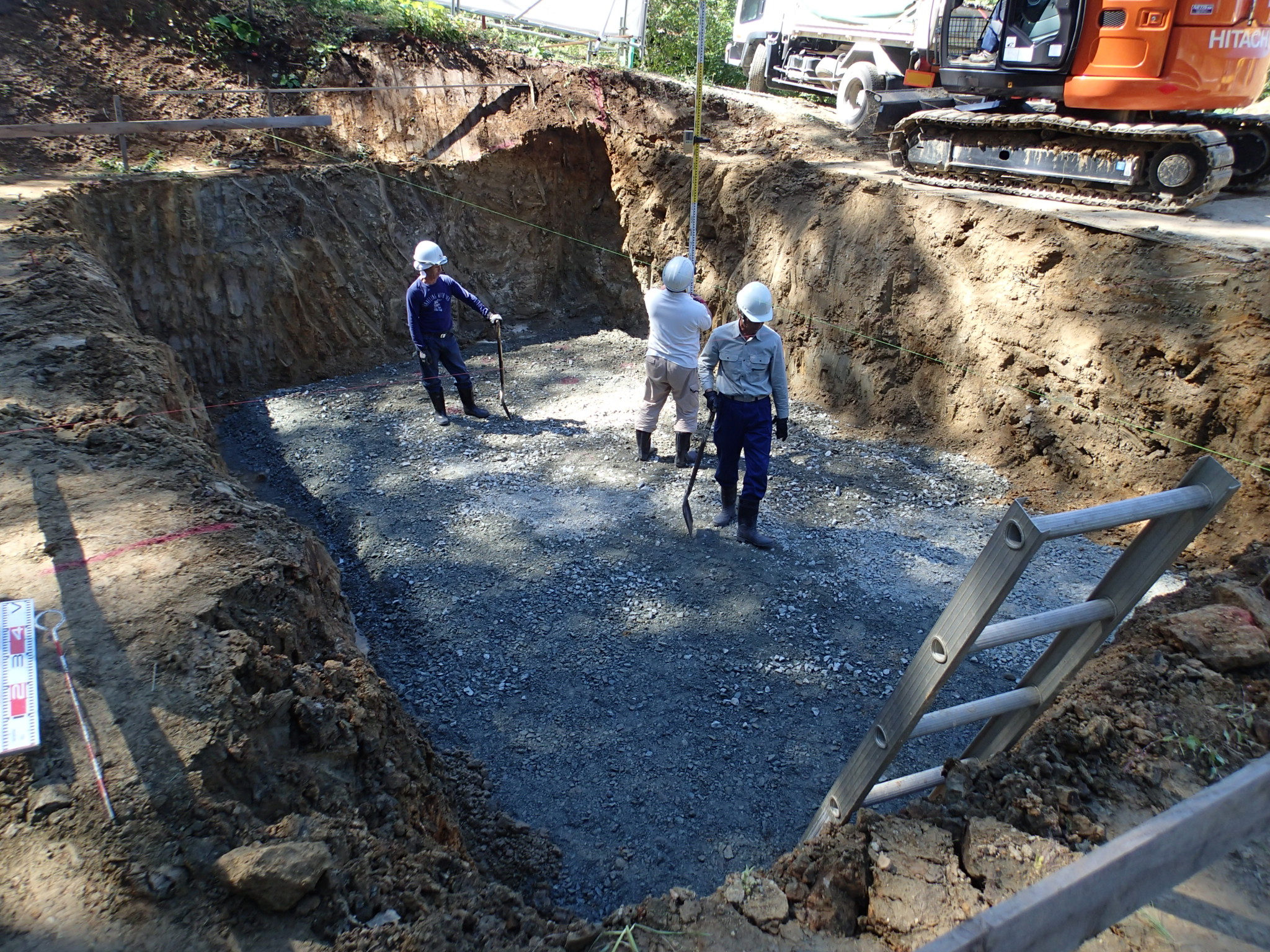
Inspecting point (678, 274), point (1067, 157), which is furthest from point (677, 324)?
point (1067, 157)

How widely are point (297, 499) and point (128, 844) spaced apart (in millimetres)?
5062

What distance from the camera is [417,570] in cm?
583

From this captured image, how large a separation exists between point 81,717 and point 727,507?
469 cm

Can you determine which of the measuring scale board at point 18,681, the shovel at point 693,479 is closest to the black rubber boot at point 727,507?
the shovel at point 693,479

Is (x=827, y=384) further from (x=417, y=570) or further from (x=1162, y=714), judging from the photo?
(x=1162, y=714)

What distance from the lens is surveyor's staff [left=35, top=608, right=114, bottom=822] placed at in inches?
88.9

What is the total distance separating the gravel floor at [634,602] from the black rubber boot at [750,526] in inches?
4.0

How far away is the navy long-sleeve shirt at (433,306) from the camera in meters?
7.86

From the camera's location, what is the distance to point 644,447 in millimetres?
7457

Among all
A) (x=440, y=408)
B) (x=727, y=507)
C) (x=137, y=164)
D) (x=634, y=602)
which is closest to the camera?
(x=634, y=602)

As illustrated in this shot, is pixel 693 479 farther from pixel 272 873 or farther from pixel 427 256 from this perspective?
pixel 272 873

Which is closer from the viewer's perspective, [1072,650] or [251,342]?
[1072,650]

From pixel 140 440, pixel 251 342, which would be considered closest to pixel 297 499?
pixel 140 440

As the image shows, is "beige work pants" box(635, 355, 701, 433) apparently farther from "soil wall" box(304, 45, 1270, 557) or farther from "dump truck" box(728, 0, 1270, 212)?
"dump truck" box(728, 0, 1270, 212)
